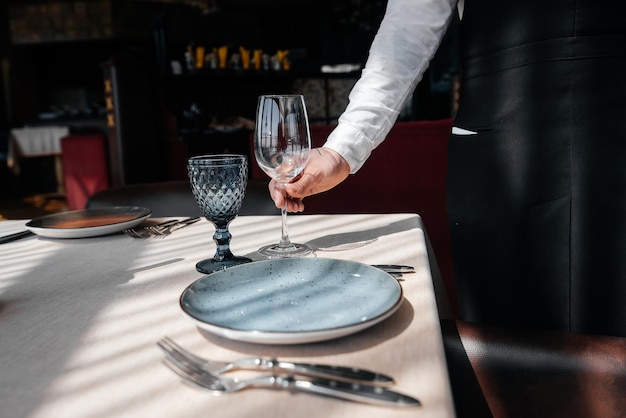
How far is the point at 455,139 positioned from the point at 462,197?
12cm

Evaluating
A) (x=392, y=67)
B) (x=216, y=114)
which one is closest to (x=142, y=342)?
(x=392, y=67)

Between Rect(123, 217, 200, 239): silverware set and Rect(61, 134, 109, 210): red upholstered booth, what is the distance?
12.0 feet

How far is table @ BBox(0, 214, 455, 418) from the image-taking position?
15.8 inches

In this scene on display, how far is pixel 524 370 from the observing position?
71 cm

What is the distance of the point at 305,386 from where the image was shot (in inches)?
16.0

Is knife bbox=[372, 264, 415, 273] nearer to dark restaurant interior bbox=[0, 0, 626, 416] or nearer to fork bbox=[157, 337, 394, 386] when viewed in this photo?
dark restaurant interior bbox=[0, 0, 626, 416]

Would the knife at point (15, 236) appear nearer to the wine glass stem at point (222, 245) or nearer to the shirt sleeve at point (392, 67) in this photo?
the wine glass stem at point (222, 245)

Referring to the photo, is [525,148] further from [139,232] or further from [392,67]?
[139,232]

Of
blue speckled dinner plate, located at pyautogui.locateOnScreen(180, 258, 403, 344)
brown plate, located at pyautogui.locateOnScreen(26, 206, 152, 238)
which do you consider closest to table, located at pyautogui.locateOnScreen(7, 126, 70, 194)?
brown plate, located at pyautogui.locateOnScreen(26, 206, 152, 238)

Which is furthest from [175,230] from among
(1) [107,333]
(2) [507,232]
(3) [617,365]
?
(3) [617,365]

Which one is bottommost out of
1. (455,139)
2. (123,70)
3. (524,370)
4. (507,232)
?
(524,370)

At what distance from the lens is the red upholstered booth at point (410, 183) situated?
1971 mm

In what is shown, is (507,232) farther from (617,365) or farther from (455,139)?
(617,365)

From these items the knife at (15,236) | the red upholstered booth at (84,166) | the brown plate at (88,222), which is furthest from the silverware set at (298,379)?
the red upholstered booth at (84,166)
